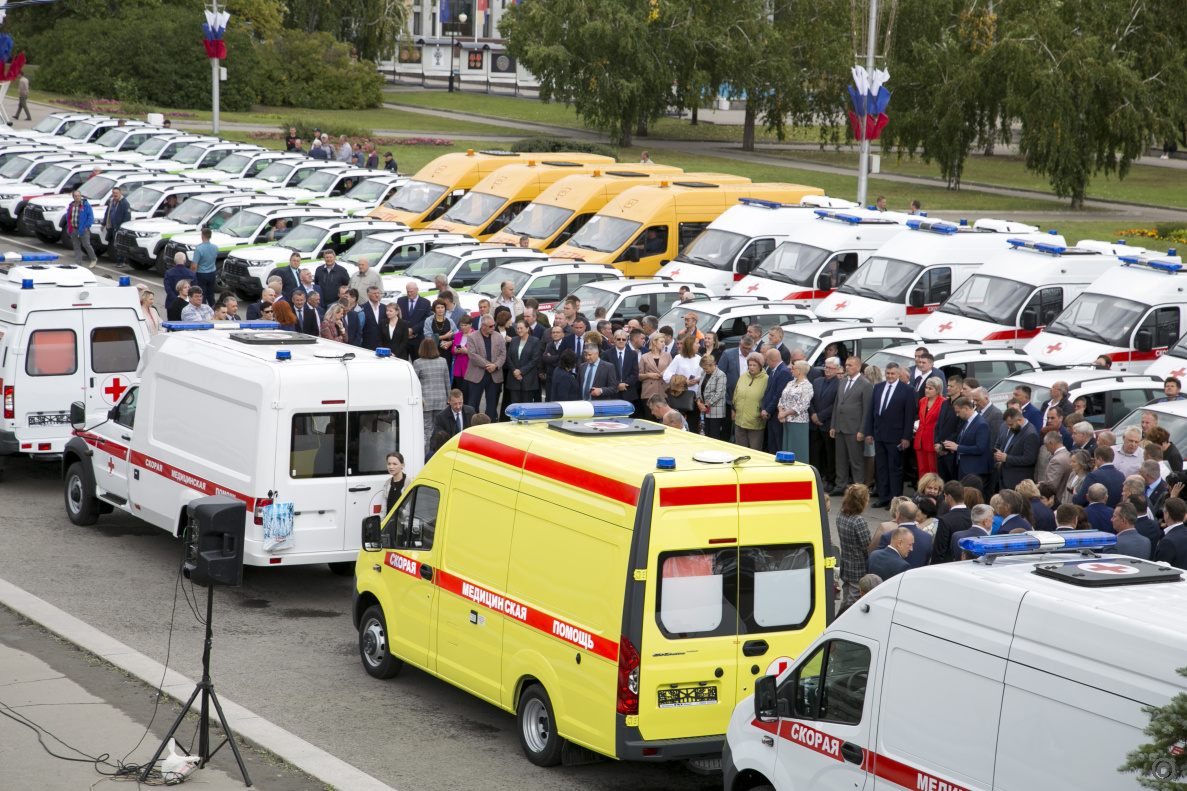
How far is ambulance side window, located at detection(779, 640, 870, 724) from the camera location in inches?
292

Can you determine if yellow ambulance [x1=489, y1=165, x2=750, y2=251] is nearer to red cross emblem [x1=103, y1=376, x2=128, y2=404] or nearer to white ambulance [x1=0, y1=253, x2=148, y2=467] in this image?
white ambulance [x1=0, y1=253, x2=148, y2=467]

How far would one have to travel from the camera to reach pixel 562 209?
94.3 feet

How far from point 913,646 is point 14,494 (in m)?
13.0

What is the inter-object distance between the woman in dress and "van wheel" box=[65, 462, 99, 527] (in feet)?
26.6

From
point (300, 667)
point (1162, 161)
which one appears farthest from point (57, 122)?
point (1162, 161)

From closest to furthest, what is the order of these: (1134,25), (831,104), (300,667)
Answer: (300,667) → (1134,25) → (831,104)

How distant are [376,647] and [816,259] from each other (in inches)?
590

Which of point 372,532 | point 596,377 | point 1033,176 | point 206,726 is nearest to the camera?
point 206,726

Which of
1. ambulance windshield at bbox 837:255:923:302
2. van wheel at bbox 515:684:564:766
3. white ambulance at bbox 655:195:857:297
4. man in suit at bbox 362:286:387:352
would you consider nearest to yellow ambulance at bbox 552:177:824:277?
white ambulance at bbox 655:195:857:297

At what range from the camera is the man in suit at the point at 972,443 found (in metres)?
15.6

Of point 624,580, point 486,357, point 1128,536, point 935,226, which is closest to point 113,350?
point 486,357

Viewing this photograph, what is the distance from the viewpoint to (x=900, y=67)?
160 feet

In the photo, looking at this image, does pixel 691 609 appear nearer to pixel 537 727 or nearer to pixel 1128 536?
pixel 537 727

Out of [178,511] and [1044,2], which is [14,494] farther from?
[1044,2]
